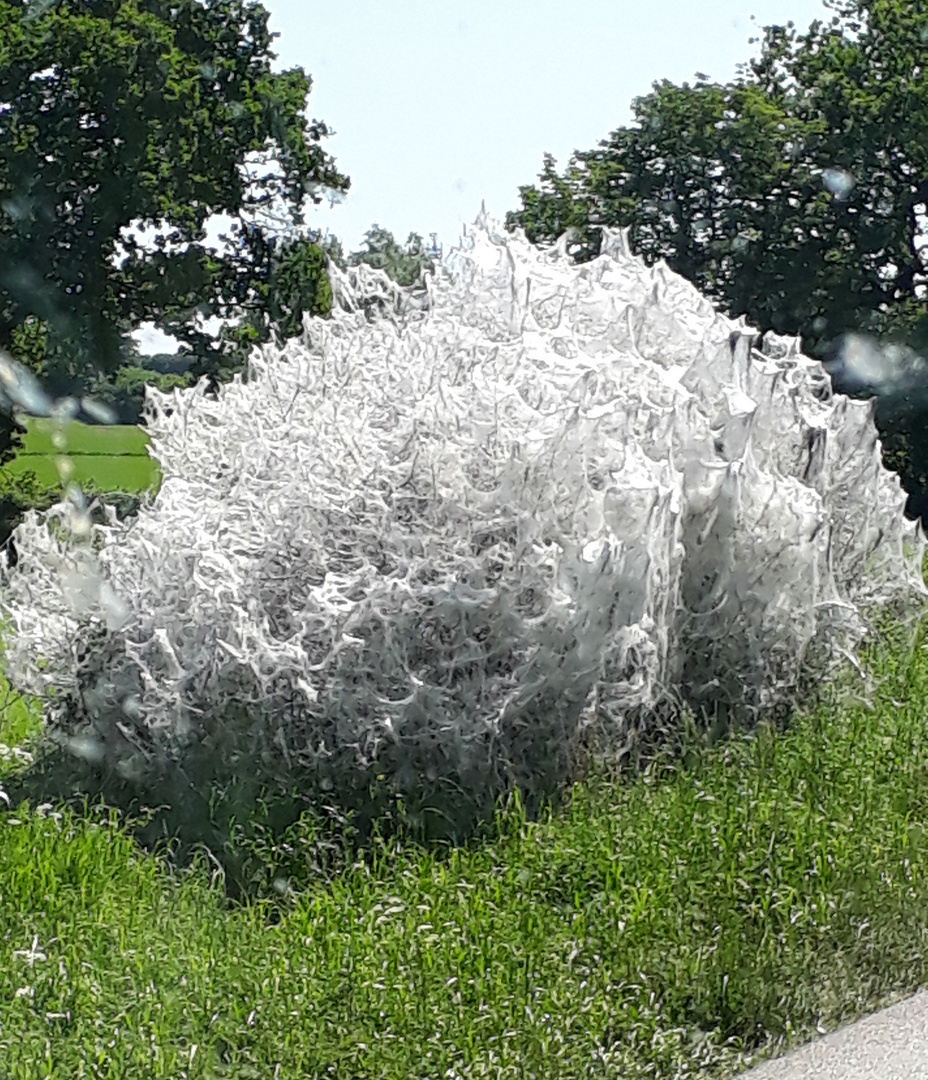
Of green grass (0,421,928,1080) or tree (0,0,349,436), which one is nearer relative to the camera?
green grass (0,421,928,1080)

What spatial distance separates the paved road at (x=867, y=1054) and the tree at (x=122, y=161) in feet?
66.7

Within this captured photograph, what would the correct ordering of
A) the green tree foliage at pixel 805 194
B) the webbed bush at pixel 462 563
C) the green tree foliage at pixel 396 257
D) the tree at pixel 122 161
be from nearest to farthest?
the webbed bush at pixel 462 563 → the green tree foliage at pixel 396 257 → the tree at pixel 122 161 → the green tree foliage at pixel 805 194

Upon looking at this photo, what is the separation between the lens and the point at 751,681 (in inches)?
298

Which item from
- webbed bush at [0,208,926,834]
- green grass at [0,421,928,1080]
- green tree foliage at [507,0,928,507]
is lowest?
green grass at [0,421,928,1080]

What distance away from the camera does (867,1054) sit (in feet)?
15.2

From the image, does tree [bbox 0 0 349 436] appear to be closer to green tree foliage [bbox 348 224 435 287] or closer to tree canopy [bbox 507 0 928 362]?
green tree foliage [bbox 348 224 435 287]

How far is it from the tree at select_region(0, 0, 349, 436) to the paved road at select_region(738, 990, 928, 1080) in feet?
66.7

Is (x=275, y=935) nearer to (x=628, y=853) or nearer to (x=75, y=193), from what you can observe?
(x=628, y=853)

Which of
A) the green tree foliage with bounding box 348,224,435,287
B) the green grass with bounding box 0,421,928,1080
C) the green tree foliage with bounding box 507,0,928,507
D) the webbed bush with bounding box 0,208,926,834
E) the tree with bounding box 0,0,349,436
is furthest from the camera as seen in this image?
the green tree foliage with bounding box 507,0,928,507

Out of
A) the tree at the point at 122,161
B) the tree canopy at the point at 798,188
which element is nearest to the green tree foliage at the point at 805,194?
the tree canopy at the point at 798,188

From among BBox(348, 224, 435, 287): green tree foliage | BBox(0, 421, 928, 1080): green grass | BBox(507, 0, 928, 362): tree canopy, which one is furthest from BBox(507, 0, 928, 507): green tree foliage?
BBox(0, 421, 928, 1080): green grass

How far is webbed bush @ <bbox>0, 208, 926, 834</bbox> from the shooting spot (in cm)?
674

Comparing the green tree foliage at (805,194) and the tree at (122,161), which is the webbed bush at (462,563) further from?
the green tree foliage at (805,194)

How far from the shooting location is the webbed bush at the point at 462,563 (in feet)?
22.1
